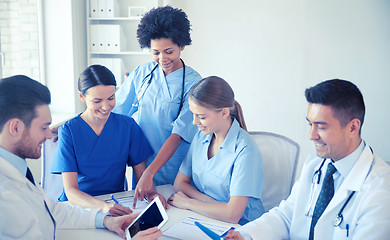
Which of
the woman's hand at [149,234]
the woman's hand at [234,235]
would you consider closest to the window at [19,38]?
the woman's hand at [149,234]

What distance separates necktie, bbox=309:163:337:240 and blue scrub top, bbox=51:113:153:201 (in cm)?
90

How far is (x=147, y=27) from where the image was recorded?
189 cm

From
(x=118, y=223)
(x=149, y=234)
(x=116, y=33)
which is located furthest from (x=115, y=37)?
(x=149, y=234)

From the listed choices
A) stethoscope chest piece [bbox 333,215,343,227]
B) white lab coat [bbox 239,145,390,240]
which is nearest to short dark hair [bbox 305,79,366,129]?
white lab coat [bbox 239,145,390,240]

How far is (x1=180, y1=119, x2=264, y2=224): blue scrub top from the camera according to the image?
5.02 feet

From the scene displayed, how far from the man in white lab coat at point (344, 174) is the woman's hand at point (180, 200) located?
291 mm

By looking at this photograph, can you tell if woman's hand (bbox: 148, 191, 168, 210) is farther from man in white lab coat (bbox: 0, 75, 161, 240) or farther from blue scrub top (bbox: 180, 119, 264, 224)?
man in white lab coat (bbox: 0, 75, 161, 240)

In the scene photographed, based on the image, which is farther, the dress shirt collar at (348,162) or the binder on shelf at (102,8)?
the binder on shelf at (102,8)

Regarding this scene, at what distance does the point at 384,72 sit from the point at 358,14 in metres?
0.56

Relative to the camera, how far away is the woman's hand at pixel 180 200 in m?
1.54

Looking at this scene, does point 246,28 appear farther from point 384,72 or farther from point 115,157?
point 115,157

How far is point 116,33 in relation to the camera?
12.0 feet

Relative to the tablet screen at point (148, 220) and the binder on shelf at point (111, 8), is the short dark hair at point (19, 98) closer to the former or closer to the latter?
the tablet screen at point (148, 220)

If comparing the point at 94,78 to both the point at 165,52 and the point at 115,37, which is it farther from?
the point at 115,37
